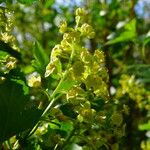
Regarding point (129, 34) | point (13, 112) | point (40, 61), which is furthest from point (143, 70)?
point (13, 112)

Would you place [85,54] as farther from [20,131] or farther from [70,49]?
[20,131]

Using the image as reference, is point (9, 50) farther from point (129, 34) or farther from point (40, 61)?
point (129, 34)

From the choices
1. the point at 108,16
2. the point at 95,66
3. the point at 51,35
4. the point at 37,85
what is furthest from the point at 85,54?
the point at 51,35

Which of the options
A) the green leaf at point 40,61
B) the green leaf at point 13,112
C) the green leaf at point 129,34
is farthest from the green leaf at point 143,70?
the green leaf at point 13,112

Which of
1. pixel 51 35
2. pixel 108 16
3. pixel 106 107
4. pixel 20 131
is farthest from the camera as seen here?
pixel 51 35

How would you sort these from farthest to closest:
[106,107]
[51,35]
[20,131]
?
[51,35] < [106,107] < [20,131]

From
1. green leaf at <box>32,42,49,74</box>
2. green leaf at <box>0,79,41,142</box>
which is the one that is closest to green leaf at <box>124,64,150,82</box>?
green leaf at <box>32,42,49,74</box>

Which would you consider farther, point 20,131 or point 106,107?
point 106,107

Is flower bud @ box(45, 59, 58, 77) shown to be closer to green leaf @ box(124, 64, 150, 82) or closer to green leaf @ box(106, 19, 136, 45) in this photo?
green leaf @ box(124, 64, 150, 82)

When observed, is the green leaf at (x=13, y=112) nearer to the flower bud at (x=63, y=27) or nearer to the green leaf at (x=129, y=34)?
the flower bud at (x=63, y=27)
